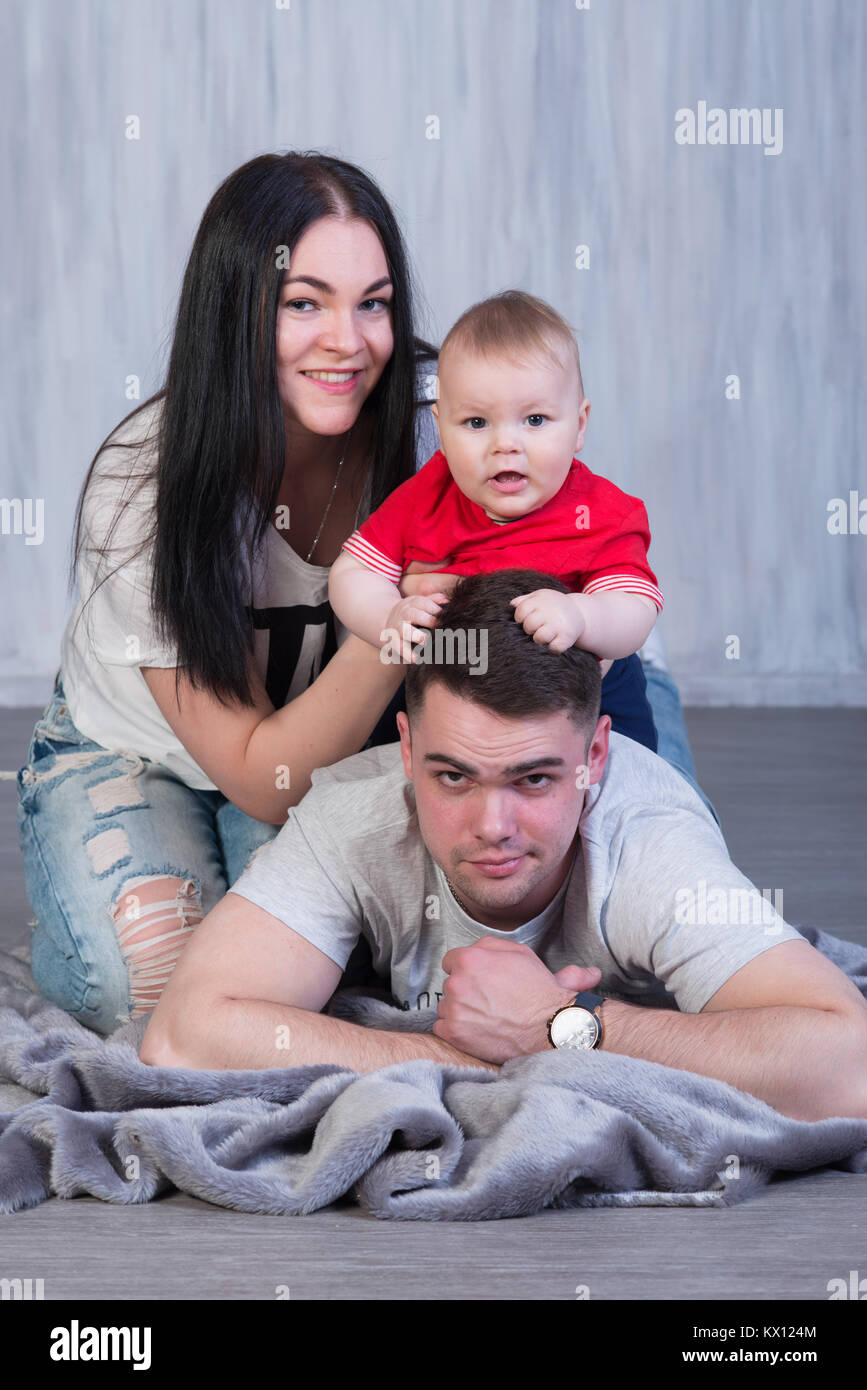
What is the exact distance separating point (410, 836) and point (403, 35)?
4.48m

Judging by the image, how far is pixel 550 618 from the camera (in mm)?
1681

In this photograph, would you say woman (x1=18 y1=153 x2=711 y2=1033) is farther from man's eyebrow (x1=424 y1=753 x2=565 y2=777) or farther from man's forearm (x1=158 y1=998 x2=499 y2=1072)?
man's forearm (x1=158 y1=998 x2=499 y2=1072)

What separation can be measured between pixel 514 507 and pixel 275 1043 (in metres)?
0.68

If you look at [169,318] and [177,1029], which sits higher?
[169,318]

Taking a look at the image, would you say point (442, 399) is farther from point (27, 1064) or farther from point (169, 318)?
point (169, 318)

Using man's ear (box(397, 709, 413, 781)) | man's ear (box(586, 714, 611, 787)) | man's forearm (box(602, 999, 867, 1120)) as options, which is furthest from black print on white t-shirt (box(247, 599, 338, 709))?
man's forearm (box(602, 999, 867, 1120))

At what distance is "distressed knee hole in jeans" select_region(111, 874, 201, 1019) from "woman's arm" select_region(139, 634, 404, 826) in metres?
0.17

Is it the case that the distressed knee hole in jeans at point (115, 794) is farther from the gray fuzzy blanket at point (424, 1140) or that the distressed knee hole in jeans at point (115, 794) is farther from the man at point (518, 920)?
the gray fuzzy blanket at point (424, 1140)

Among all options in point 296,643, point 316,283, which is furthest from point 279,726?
point 316,283

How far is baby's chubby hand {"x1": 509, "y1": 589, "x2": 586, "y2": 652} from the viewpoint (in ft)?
5.51

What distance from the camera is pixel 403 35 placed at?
555cm

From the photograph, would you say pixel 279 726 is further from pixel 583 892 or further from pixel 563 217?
pixel 563 217
